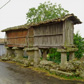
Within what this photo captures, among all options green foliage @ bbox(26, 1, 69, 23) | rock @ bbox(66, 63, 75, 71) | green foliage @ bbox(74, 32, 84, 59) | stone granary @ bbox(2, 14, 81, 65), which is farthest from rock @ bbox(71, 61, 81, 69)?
green foliage @ bbox(26, 1, 69, 23)

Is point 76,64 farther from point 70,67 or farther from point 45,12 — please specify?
point 45,12

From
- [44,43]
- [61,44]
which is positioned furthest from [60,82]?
[44,43]

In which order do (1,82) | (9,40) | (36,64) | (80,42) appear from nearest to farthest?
(1,82)
(36,64)
(80,42)
(9,40)

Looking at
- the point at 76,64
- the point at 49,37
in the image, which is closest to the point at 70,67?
the point at 76,64

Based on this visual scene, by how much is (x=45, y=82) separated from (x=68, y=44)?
3.78 metres

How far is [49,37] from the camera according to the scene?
9.73 meters

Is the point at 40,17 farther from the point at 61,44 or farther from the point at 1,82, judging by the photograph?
the point at 1,82

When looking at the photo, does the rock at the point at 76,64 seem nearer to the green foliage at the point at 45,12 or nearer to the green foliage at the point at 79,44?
the green foliage at the point at 79,44

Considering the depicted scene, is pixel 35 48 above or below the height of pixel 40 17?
below

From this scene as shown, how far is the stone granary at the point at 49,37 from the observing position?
8594 millimetres

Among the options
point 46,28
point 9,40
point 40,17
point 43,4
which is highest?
point 43,4

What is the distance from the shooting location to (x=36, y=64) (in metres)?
10.7

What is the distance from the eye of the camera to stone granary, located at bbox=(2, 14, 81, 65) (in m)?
8.59

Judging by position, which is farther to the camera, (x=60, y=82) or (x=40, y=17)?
(x=40, y=17)
